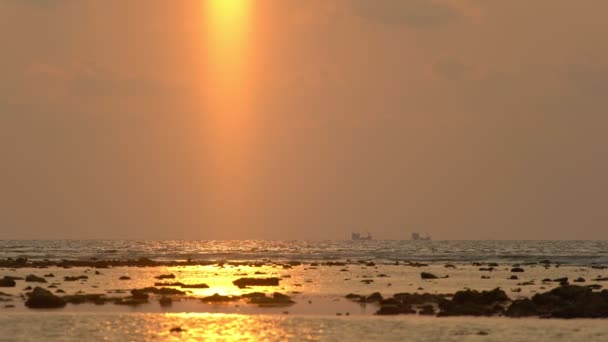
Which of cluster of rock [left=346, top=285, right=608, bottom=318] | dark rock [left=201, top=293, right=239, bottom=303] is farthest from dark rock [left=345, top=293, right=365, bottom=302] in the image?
dark rock [left=201, top=293, right=239, bottom=303]

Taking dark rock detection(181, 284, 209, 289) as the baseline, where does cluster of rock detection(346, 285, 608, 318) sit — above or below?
below

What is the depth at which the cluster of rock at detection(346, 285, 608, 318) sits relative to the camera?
52719mm

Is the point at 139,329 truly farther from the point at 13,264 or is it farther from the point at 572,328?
the point at 13,264

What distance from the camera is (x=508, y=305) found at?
57625mm

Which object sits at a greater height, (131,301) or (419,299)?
(419,299)

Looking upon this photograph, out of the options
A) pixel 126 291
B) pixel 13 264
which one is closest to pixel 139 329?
pixel 126 291

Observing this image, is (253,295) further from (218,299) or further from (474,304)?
(474,304)

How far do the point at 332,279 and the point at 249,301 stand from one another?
30.2 metres

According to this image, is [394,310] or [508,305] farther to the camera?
[508,305]

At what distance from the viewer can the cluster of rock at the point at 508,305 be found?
173 ft

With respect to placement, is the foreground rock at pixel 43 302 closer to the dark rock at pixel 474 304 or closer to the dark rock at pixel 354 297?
the dark rock at pixel 354 297

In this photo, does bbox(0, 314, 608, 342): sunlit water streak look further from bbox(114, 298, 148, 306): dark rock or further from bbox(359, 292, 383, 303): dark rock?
bbox(359, 292, 383, 303): dark rock

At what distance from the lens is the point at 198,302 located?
2420 inches

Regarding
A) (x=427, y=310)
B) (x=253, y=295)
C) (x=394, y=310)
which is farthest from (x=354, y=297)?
(x=427, y=310)
